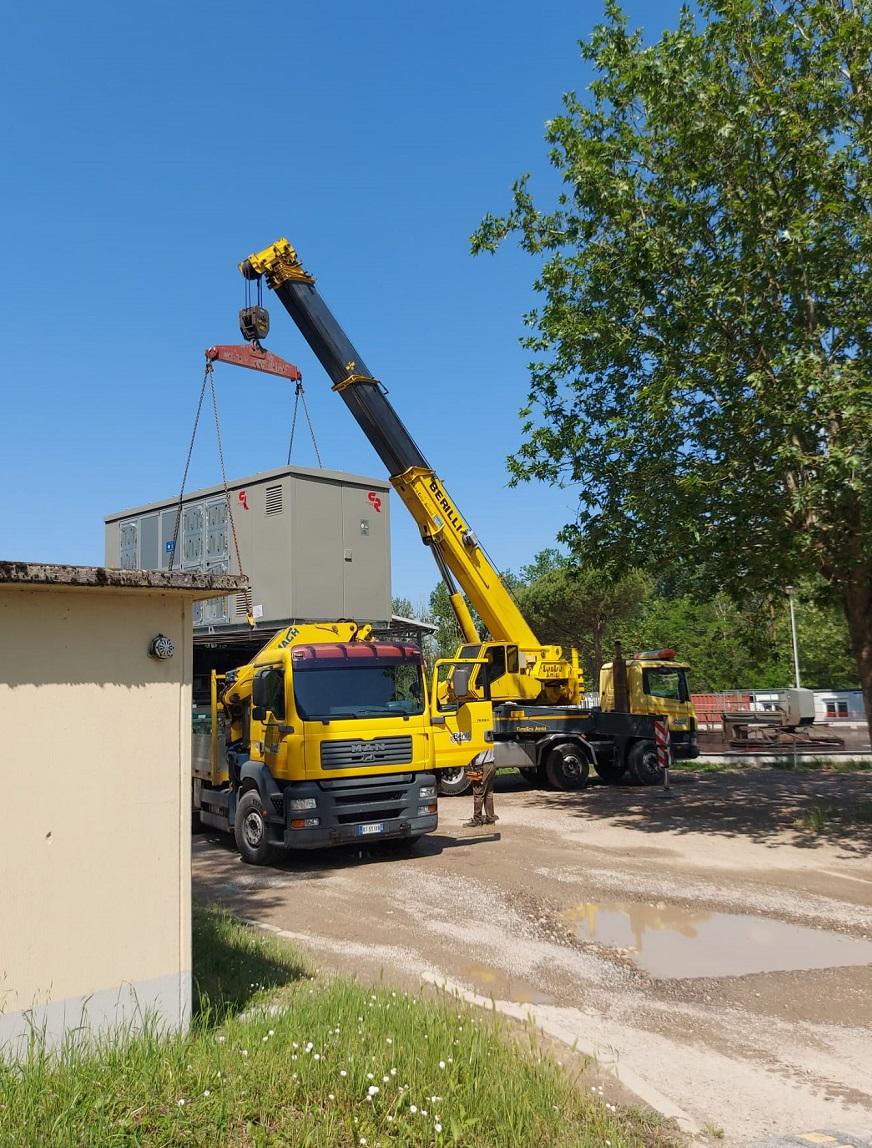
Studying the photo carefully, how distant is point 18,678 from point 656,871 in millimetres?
8286

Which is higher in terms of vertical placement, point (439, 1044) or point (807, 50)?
point (807, 50)

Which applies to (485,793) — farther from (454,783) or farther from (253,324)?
(253,324)

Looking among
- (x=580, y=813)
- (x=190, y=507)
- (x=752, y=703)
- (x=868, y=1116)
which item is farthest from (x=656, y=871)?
(x=752, y=703)

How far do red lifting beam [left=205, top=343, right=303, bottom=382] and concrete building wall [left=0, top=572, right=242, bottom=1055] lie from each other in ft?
36.6

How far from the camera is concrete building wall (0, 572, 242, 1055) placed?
4258 mm

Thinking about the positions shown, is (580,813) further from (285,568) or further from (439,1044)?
(439,1044)

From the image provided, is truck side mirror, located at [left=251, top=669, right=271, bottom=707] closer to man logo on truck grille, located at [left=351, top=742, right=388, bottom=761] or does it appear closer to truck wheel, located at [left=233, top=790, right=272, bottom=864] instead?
truck wheel, located at [left=233, top=790, right=272, bottom=864]

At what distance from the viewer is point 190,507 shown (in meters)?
15.2

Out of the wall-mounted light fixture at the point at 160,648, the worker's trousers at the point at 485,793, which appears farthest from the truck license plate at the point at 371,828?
the wall-mounted light fixture at the point at 160,648

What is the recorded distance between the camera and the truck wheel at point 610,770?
19844 mm

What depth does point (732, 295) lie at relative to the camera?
1142 centimetres

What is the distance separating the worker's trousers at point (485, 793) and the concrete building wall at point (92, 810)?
8.74 m

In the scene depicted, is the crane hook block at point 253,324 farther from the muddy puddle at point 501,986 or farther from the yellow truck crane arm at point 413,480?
the muddy puddle at point 501,986

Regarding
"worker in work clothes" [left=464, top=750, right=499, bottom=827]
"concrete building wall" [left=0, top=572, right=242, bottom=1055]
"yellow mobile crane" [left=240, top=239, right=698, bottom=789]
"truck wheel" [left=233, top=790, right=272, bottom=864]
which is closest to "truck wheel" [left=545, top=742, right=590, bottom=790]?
"yellow mobile crane" [left=240, top=239, right=698, bottom=789]
